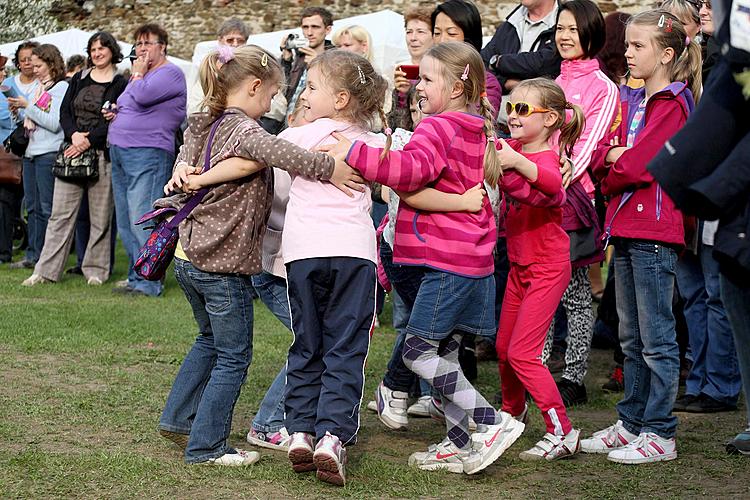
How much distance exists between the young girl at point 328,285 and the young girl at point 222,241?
0.60ft

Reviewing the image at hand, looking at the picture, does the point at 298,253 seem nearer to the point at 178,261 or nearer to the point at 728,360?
the point at 178,261

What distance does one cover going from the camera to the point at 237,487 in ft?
13.6

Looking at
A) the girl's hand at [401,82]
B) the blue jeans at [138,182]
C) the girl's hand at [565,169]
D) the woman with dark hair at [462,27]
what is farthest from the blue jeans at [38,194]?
the girl's hand at [565,169]

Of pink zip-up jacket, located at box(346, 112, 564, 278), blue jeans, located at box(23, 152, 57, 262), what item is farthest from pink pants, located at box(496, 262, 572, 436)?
blue jeans, located at box(23, 152, 57, 262)

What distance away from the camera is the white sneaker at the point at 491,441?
438cm

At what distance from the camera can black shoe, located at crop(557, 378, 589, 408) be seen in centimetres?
594

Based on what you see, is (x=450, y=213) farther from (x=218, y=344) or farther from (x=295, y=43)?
(x=295, y=43)

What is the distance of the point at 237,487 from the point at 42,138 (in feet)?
24.6

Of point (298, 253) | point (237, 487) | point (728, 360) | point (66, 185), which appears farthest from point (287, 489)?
point (66, 185)

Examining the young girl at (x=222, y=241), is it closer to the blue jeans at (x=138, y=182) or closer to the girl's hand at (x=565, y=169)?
the girl's hand at (x=565, y=169)

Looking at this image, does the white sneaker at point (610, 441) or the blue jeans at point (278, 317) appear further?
the white sneaker at point (610, 441)

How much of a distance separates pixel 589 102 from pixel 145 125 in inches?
188

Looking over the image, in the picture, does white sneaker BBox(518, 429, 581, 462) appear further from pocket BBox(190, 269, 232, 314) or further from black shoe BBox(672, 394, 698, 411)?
pocket BBox(190, 269, 232, 314)

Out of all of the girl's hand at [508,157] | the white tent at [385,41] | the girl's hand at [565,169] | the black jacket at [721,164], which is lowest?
the white tent at [385,41]
